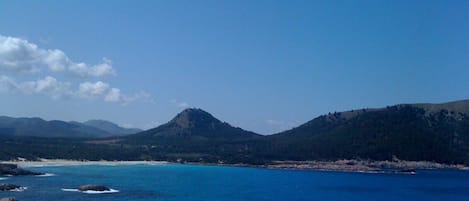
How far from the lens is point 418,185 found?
161m

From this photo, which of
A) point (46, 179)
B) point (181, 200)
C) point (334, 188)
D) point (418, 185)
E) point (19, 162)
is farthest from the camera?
point (19, 162)

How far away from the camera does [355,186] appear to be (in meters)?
154

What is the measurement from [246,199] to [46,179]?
1873 inches

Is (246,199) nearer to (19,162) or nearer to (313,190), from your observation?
(313,190)

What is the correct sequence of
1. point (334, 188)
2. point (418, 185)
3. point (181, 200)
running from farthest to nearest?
1. point (418, 185)
2. point (334, 188)
3. point (181, 200)

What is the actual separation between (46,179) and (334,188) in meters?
65.5

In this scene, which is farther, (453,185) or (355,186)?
(453,185)

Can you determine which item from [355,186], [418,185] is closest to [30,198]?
[355,186]

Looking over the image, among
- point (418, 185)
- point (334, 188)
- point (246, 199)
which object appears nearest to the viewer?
point (246, 199)

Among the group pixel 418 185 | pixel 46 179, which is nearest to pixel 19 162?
pixel 46 179

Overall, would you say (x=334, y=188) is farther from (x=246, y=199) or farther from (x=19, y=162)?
(x=19, y=162)

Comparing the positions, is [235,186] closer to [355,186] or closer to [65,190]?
[355,186]

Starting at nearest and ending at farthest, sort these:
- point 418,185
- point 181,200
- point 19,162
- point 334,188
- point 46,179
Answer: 1. point 181,200
2. point 46,179
3. point 334,188
4. point 418,185
5. point 19,162

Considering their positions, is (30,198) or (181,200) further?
(181,200)
